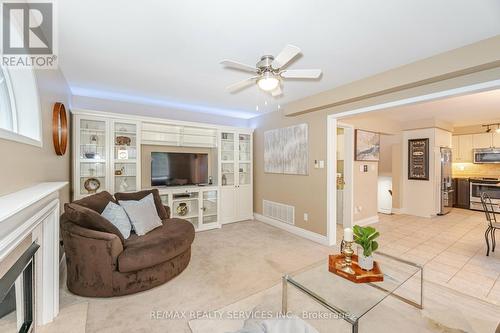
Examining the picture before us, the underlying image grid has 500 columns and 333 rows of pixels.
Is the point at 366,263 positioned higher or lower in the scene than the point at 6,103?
lower

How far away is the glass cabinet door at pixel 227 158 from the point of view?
477 centimetres

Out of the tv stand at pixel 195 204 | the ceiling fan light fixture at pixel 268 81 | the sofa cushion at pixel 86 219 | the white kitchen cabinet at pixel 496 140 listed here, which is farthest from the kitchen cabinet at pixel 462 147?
the sofa cushion at pixel 86 219

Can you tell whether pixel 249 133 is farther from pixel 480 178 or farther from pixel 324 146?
pixel 480 178

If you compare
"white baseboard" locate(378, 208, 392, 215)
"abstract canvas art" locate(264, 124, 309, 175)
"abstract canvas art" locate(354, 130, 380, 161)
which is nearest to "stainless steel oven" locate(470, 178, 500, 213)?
"white baseboard" locate(378, 208, 392, 215)

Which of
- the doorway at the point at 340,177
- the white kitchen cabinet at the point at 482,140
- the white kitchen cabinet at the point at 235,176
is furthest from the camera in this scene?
the white kitchen cabinet at the point at 482,140

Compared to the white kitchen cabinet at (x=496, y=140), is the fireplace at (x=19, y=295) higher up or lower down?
lower down

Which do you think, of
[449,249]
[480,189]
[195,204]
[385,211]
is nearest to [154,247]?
[195,204]

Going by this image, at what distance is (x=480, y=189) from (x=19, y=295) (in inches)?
338

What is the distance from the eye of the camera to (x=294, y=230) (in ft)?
13.6

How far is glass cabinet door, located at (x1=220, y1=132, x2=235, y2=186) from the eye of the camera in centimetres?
477

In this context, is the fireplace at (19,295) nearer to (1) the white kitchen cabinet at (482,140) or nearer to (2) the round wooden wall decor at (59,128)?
(2) the round wooden wall decor at (59,128)

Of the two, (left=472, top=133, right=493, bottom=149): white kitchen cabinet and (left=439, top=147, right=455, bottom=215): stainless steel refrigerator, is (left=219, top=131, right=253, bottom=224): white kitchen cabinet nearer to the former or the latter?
(left=439, top=147, right=455, bottom=215): stainless steel refrigerator

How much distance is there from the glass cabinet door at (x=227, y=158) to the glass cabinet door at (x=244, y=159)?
171 mm

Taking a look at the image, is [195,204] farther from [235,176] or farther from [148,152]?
[148,152]
